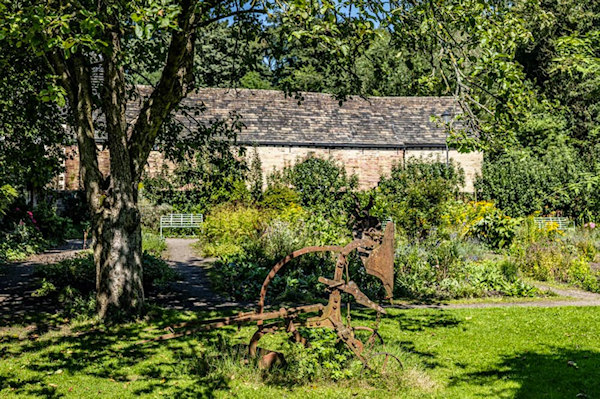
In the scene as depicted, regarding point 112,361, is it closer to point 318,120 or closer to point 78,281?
point 78,281

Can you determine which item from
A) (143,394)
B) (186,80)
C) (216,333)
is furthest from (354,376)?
(186,80)

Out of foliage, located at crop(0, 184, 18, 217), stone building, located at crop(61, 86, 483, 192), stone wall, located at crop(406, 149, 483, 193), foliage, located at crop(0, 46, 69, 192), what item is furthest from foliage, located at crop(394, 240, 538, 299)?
stone wall, located at crop(406, 149, 483, 193)

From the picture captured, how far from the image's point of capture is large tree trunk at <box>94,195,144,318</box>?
8.48 m

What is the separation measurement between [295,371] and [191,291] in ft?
19.0

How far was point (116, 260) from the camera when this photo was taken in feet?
27.8

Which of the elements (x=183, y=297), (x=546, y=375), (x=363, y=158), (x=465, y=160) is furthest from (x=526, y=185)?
(x=546, y=375)

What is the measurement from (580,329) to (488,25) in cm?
513

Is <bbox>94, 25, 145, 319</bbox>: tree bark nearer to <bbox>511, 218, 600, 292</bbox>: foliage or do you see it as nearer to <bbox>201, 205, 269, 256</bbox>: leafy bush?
<bbox>201, 205, 269, 256</bbox>: leafy bush

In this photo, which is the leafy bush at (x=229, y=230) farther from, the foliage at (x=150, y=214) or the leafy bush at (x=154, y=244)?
the foliage at (x=150, y=214)

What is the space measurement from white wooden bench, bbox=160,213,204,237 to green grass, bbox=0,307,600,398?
14.9m

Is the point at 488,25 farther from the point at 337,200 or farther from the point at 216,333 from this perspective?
the point at 337,200

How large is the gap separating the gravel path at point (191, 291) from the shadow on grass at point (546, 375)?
4905 millimetres

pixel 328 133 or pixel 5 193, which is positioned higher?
pixel 328 133

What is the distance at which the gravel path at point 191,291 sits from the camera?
1023 centimetres
